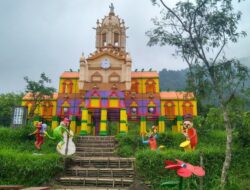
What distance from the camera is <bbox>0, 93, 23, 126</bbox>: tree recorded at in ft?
111

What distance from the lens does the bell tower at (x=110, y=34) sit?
23.3 meters

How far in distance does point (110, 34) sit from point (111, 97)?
6.69 m

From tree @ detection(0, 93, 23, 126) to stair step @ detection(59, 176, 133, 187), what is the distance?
82.9ft

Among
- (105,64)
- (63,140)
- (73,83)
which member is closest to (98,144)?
(63,140)

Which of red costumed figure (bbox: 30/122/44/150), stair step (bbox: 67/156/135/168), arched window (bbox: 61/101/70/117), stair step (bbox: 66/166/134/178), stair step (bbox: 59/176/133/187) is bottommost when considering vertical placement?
stair step (bbox: 59/176/133/187)

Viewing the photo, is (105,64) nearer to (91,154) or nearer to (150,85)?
(150,85)

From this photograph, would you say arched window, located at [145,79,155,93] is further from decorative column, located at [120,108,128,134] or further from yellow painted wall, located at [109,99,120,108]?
decorative column, located at [120,108,128,134]

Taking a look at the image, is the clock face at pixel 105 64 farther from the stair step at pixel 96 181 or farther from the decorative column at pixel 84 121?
the stair step at pixel 96 181

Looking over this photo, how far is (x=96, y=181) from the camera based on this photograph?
9375 millimetres

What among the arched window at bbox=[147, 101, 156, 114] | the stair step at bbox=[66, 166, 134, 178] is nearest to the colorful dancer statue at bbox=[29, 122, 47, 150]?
the stair step at bbox=[66, 166, 134, 178]

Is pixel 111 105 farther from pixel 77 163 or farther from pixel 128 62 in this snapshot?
pixel 77 163

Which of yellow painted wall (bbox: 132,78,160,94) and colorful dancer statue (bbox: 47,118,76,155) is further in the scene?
yellow painted wall (bbox: 132,78,160,94)

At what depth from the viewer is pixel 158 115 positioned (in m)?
20.0

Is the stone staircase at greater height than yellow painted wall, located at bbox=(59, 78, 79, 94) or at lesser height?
lesser
